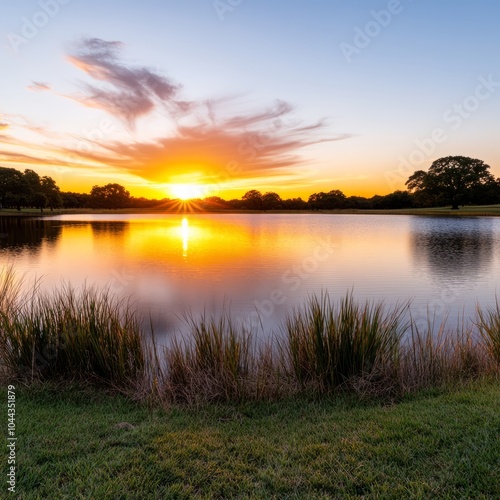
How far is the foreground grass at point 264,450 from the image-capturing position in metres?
3.22

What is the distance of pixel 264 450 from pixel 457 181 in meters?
82.1

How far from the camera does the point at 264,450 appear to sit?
3.86m

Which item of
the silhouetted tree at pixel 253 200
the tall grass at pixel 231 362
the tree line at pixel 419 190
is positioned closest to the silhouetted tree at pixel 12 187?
the tree line at pixel 419 190

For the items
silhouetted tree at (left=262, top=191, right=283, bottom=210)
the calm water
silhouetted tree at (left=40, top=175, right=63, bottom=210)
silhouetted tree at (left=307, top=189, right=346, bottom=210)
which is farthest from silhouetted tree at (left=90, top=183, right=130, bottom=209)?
the calm water

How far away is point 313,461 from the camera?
142 inches

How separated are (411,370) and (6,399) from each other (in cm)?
606

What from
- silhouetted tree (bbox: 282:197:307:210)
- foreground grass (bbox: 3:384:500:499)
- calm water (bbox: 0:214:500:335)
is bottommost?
calm water (bbox: 0:214:500:335)

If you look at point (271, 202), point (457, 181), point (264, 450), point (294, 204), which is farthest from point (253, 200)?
point (264, 450)

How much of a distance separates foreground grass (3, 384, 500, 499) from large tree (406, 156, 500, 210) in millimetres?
77778

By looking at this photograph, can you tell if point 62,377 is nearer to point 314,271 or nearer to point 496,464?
point 496,464

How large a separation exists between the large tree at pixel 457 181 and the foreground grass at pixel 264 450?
77778 millimetres

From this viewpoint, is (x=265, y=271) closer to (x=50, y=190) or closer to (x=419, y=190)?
(x=419, y=190)

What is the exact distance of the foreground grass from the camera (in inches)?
127

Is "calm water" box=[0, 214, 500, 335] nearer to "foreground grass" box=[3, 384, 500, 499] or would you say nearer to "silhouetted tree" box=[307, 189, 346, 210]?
"foreground grass" box=[3, 384, 500, 499]
